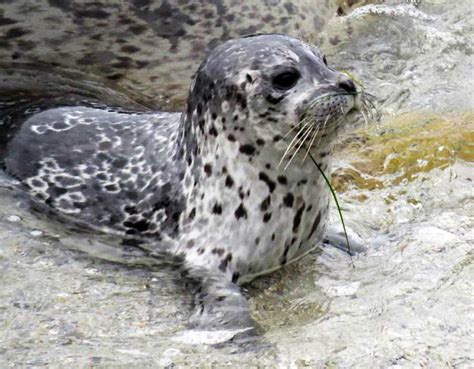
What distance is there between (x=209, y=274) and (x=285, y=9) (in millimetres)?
2885

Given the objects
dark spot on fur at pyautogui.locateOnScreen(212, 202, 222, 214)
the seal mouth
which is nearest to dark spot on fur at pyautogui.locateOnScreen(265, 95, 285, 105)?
the seal mouth

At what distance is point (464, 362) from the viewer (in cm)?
319

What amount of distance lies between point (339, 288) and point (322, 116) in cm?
68

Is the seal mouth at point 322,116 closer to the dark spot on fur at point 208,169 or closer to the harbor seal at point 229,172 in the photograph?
the harbor seal at point 229,172

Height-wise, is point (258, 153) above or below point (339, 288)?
above

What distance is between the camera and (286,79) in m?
4.21

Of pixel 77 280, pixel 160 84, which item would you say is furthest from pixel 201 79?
pixel 160 84

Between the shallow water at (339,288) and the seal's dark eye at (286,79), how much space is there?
76 centimetres

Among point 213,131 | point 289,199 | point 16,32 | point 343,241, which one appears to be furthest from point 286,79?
point 16,32

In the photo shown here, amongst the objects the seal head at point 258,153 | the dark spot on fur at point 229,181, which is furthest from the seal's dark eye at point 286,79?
the dark spot on fur at point 229,181

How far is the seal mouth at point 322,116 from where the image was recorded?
13.2ft

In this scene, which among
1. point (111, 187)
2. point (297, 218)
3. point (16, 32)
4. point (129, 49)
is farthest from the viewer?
point (129, 49)

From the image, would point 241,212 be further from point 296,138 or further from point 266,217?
point 296,138

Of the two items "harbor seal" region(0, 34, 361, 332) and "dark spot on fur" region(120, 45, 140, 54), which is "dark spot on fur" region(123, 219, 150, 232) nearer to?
"harbor seal" region(0, 34, 361, 332)
